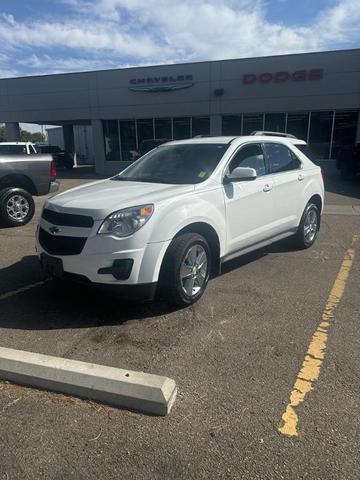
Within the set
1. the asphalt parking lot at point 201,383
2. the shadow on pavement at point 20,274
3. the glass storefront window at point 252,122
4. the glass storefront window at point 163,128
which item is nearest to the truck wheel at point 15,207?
the shadow on pavement at point 20,274

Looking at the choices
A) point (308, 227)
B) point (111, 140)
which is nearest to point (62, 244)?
point (308, 227)

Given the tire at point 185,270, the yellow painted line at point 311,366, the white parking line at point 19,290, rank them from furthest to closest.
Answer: the white parking line at point 19,290, the tire at point 185,270, the yellow painted line at point 311,366

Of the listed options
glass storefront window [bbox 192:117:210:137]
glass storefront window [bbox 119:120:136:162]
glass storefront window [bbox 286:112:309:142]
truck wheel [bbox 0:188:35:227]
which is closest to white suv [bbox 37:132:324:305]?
truck wheel [bbox 0:188:35:227]

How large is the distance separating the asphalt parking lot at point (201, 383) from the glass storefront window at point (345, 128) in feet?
58.2

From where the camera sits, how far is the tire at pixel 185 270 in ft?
12.9

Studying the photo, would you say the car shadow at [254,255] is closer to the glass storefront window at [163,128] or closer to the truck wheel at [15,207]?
the truck wheel at [15,207]

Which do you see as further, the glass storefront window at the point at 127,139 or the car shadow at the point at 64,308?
the glass storefront window at the point at 127,139

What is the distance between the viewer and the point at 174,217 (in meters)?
3.96

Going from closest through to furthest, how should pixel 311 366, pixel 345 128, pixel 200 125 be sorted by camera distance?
1. pixel 311 366
2. pixel 345 128
3. pixel 200 125

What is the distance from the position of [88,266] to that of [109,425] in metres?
1.55

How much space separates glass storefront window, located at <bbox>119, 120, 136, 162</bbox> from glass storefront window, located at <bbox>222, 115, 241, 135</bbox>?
5.41 metres

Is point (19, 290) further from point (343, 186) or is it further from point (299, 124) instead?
point (299, 124)

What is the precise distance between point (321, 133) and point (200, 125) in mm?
6538

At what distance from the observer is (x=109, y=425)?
2553mm
